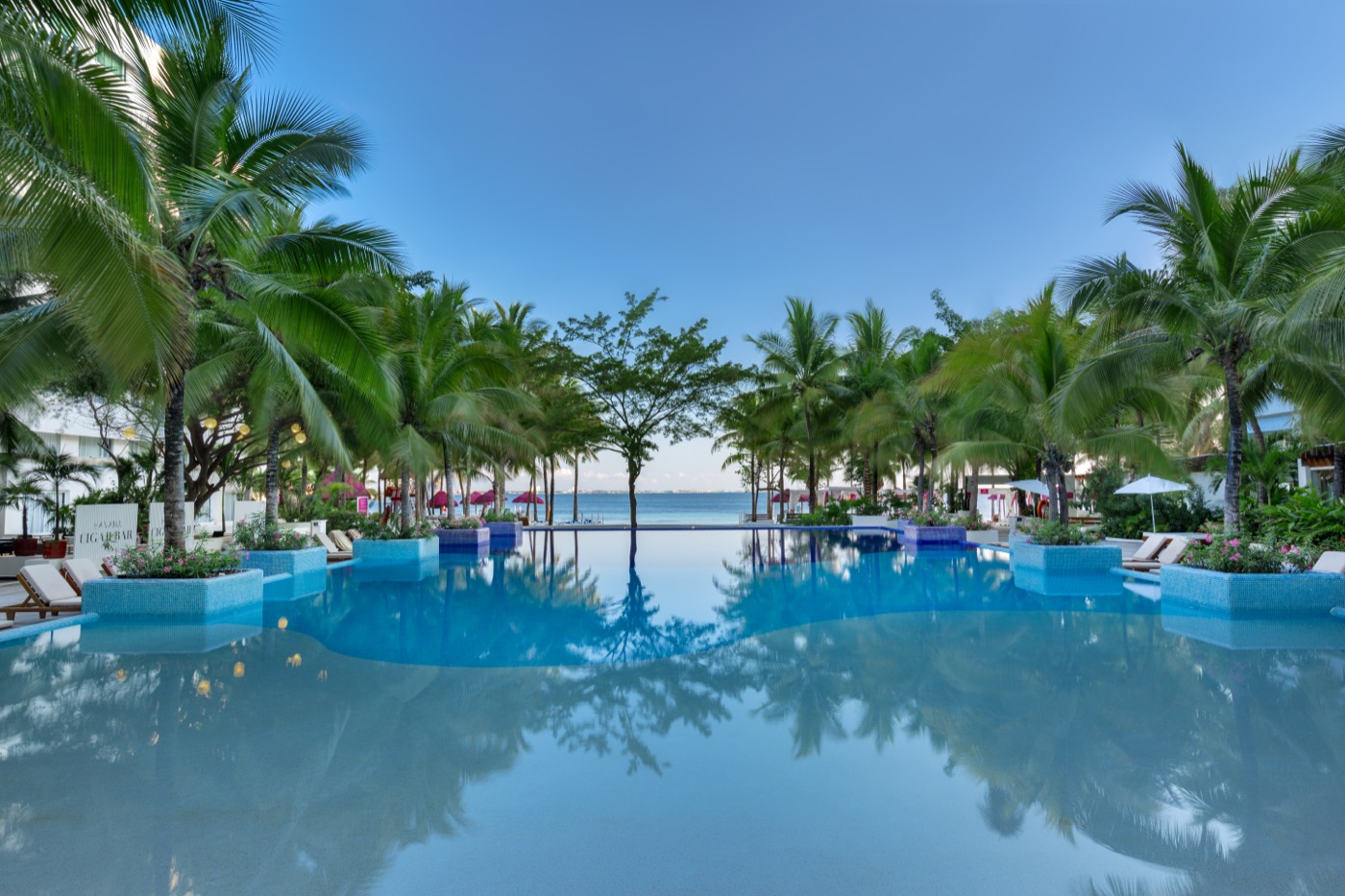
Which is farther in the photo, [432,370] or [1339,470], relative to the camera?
[432,370]

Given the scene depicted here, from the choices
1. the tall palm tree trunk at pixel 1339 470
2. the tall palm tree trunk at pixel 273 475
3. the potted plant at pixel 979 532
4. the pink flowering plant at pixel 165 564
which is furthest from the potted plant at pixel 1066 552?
the tall palm tree trunk at pixel 273 475

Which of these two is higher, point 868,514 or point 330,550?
point 868,514

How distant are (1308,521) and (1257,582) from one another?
4825mm

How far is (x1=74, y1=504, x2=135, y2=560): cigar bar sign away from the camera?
1098 centimetres

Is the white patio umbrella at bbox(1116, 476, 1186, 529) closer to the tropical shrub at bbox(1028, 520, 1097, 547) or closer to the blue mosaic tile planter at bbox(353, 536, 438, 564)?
the tropical shrub at bbox(1028, 520, 1097, 547)

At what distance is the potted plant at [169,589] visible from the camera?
8914 millimetres

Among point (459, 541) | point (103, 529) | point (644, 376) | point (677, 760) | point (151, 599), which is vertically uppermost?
point (644, 376)

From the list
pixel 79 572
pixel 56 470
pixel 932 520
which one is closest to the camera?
pixel 79 572

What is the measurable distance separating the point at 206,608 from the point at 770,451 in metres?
25.2

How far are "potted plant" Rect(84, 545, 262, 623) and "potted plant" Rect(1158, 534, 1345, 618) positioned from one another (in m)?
12.1

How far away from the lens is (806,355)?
2648cm

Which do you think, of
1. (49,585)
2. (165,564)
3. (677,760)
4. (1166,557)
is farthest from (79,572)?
(1166,557)

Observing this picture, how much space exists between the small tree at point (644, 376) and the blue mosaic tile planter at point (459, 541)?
7755 millimetres

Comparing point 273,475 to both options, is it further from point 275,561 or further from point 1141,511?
→ point 1141,511
